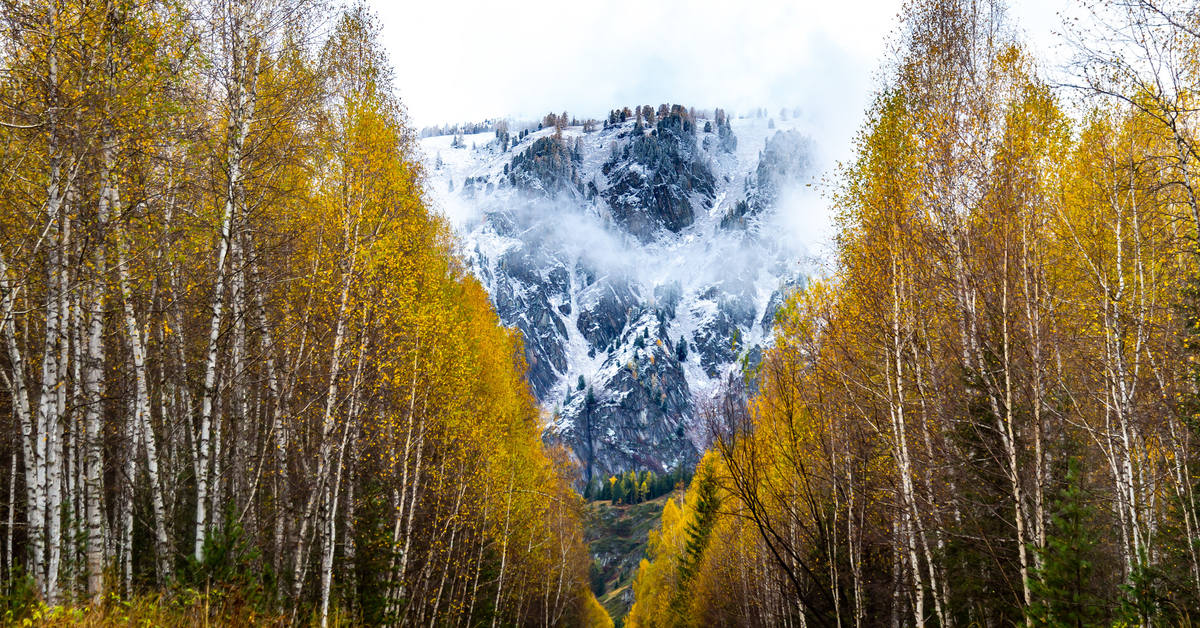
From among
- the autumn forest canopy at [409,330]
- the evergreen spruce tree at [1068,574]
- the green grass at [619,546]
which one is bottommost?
the green grass at [619,546]

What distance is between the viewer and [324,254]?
37.7 ft

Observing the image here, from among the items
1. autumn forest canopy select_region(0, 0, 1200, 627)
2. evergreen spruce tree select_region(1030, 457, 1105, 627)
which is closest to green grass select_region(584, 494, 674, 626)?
autumn forest canopy select_region(0, 0, 1200, 627)

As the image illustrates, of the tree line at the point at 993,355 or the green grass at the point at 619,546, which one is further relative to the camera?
the green grass at the point at 619,546

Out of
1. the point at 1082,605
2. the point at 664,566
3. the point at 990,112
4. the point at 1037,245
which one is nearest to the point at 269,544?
the point at 1082,605

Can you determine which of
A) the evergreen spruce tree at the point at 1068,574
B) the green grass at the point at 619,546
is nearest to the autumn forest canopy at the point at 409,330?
the evergreen spruce tree at the point at 1068,574

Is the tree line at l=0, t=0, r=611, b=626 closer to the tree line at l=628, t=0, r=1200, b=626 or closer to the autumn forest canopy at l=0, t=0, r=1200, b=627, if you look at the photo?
the autumn forest canopy at l=0, t=0, r=1200, b=627

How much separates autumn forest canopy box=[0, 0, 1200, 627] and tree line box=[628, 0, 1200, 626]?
9 cm

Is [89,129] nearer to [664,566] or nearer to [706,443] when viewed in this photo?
[706,443]

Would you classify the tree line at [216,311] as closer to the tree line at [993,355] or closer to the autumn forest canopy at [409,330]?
the autumn forest canopy at [409,330]

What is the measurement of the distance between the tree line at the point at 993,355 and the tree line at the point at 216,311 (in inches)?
277

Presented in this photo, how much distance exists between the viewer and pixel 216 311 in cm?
864

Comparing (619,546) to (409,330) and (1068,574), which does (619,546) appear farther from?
(1068,574)

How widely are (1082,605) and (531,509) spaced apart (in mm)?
17895

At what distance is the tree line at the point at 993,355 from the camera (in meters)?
8.19
